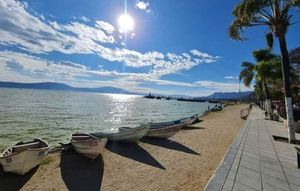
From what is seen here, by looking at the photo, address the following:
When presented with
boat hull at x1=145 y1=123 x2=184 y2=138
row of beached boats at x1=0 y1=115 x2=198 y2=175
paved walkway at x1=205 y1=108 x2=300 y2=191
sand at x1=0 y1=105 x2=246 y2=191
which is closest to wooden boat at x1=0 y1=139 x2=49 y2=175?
row of beached boats at x1=0 y1=115 x2=198 y2=175

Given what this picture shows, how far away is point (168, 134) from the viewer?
16.9 m

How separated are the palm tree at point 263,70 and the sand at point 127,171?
1436cm

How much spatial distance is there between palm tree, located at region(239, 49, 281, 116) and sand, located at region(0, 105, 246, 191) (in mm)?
14362

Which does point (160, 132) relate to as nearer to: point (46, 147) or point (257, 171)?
point (46, 147)

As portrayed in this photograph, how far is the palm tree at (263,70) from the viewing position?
77.6ft

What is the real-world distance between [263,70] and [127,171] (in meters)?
20.2

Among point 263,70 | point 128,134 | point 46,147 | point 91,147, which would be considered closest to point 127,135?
point 128,134

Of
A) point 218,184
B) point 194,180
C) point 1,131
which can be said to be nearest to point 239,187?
point 218,184

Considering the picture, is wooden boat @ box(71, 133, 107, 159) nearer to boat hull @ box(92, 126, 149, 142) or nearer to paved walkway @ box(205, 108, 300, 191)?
boat hull @ box(92, 126, 149, 142)

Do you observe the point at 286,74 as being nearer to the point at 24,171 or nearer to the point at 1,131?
the point at 24,171

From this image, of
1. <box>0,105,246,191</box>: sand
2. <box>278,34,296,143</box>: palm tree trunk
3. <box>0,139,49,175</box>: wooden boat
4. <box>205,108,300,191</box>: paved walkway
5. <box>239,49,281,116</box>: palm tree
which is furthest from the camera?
<box>239,49,281,116</box>: palm tree

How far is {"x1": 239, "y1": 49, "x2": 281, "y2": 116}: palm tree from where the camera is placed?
2366 cm

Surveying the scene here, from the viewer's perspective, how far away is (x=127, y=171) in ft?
29.7

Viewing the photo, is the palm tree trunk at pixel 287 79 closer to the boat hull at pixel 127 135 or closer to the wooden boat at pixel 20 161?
the boat hull at pixel 127 135
